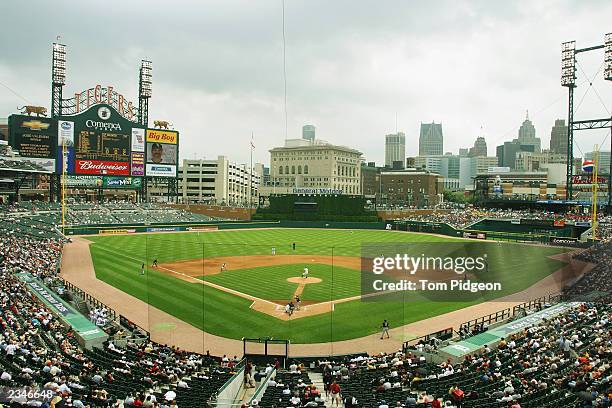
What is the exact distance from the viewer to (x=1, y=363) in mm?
12805

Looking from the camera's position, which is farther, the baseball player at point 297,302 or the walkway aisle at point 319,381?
the baseball player at point 297,302

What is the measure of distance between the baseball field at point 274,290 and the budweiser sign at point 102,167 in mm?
36606

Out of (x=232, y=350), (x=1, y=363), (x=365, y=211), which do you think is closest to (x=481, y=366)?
(x=232, y=350)

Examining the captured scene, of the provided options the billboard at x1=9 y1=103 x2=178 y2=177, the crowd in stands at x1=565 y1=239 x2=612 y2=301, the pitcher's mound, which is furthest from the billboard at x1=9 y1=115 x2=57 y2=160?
the crowd in stands at x1=565 y1=239 x2=612 y2=301

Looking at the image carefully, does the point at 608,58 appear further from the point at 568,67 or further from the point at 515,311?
the point at 515,311

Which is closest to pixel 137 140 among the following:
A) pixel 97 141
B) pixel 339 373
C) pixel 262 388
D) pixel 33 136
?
pixel 97 141

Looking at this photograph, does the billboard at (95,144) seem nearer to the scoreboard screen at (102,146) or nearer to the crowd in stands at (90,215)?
the scoreboard screen at (102,146)

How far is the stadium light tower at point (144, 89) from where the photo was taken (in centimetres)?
8312

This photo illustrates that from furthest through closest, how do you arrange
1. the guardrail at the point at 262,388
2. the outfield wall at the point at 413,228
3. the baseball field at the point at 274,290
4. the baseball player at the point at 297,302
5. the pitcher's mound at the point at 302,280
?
the outfield wall at the point at 413,228 < the pitcher's mound at the point at 302,280 < the baseball player at the point at 297,302 < the baseball field at the point at 274,290 < the guardrail at the point at 262,388

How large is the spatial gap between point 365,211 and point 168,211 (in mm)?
34341

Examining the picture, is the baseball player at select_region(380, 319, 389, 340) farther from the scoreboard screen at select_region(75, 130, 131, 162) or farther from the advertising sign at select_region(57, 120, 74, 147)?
the scoreboard screen at select_region(75, 130, 131, 162)

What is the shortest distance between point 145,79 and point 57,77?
47.9ft

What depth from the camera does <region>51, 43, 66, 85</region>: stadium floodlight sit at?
238ft

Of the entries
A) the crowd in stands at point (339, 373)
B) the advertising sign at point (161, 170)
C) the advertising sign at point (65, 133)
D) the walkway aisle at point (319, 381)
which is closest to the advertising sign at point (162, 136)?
the advertising sign at point (161, 170)
